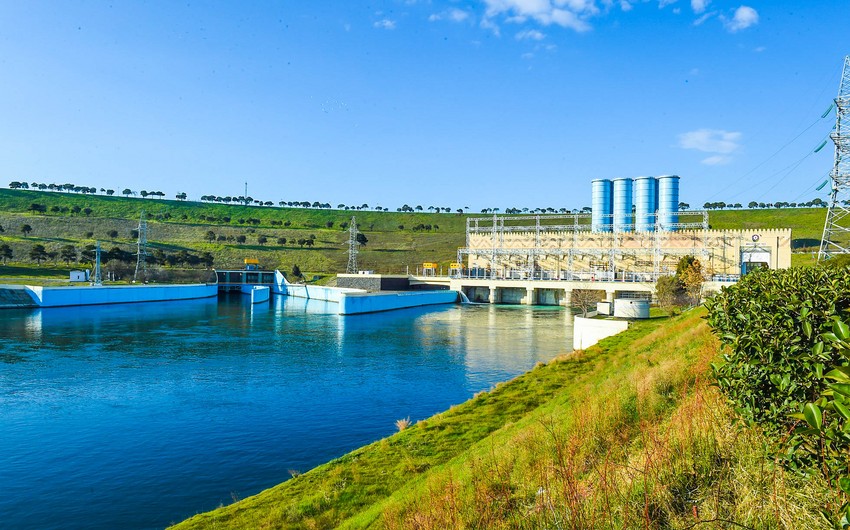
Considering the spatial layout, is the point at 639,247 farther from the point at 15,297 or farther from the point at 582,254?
the point at 15,297

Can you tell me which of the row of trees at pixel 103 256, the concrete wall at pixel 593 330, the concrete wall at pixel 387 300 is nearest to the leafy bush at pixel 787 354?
the concrete wall at pixel 593 330

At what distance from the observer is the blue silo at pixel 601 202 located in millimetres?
82875

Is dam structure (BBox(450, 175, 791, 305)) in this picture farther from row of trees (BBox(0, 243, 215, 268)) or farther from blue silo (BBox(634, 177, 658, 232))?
row of trees (BBox(0, 243, 215, 268))

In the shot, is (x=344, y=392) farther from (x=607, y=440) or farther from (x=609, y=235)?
(x=609, y=235)

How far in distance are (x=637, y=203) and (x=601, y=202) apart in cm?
544

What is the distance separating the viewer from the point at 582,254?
81.8m

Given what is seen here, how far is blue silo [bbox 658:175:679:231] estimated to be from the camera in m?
77.1

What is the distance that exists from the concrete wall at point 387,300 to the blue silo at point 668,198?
32.4 m

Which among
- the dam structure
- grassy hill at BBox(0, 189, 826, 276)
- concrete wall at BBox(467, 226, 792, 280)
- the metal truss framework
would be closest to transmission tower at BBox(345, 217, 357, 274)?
grassy hill at BBox(0, 189, 826, 276)

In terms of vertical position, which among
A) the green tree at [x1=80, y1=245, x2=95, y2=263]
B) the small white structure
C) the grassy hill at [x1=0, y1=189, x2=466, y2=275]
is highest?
the grassy hill at [x1=0, y1=189, x2=466, y2=275]

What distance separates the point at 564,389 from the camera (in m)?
18.8

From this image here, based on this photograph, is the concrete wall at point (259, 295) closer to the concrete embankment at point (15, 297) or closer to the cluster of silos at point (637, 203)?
the concrete embankment at point (15, 297)

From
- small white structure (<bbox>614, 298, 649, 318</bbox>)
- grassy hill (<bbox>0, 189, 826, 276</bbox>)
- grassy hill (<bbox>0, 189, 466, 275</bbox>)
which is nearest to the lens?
small white structure (<bbox>614, 298, 649, 318</bbox>)

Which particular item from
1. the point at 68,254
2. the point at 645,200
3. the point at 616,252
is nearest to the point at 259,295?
the point at 68,254
